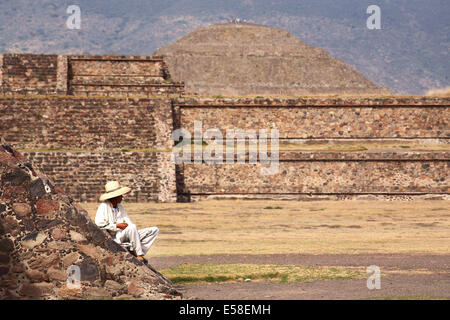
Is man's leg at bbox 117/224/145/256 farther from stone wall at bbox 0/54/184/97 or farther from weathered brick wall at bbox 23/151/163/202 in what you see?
stone wall at bbox 0/54/184/97

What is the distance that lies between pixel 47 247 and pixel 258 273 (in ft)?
12.7

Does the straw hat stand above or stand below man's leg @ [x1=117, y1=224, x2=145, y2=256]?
above

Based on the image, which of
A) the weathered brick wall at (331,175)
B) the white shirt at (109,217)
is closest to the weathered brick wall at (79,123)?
the weathered brick wall at (331,175)

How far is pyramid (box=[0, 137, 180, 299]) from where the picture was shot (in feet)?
28.1

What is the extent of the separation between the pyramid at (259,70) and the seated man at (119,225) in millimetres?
29262

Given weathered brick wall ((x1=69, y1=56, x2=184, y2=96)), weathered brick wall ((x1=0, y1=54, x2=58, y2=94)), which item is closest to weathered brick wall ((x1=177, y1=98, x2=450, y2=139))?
weathered brick wall ((x1=69, y1=56, x2=184, y2=96))

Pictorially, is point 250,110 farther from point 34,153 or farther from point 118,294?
point 118,294

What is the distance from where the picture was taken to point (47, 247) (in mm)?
8633

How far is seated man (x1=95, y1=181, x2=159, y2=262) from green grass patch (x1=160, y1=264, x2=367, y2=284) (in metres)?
1.45

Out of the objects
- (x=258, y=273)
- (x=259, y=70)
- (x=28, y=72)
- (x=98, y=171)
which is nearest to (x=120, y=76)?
(x=28, y=72)

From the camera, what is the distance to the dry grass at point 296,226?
15.1 metres

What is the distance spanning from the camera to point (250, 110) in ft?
99.2

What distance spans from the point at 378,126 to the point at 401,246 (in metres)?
15.6
